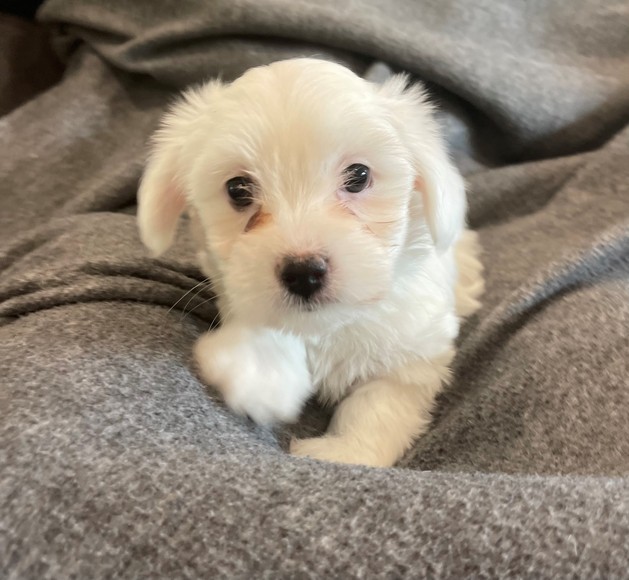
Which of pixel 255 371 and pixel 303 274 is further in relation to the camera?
pixel 255 371

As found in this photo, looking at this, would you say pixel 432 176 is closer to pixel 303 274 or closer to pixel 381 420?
pixel 303 274

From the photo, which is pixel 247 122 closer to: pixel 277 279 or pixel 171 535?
pixel 277 279

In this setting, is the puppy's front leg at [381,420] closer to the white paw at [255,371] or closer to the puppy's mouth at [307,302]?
the white paw at [255,371]

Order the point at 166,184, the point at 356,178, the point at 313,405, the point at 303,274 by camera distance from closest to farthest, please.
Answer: the point at 303,274, the point at 356,178, the point at 166,184, the point at 313,405

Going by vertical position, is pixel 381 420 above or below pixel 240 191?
below

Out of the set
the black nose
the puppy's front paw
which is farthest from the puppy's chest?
the black nose

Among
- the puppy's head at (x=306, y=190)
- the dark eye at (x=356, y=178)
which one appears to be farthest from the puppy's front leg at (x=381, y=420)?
the dark eye at (x=356, y=178)

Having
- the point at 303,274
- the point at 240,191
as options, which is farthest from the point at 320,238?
the point at 240,191

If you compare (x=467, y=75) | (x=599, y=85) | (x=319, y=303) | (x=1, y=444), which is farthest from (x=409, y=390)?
(x=599, y=85)
